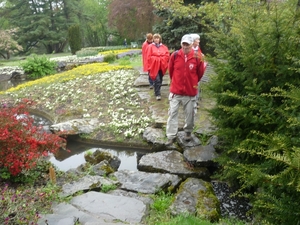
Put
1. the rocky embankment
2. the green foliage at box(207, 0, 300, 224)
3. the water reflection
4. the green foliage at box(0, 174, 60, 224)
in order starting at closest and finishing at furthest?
the green foliage at box(0, 174, 60, 224) → the green foliage at box(207, 0, 300, 224) → the rocky embankment → the water reflection

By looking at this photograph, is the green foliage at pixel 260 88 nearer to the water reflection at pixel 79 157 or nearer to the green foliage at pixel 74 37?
the water reflection at pixel 79 157

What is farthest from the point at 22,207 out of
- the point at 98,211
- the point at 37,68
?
the point at 37,68

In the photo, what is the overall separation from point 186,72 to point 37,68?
13904 mm

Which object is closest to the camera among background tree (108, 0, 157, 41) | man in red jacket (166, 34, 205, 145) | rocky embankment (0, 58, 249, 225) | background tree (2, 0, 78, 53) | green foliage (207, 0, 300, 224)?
green foliage (207, 0, 300, 224)

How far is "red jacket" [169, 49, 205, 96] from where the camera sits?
197 inches

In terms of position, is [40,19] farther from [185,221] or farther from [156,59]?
[185,221]

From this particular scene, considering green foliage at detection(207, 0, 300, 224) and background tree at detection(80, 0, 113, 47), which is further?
background tree at detection(80, 0, 113, 47)

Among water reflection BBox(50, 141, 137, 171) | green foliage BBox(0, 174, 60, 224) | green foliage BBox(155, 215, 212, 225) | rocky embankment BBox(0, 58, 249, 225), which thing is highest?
green foliage BBox(0, 174, 60, 224)

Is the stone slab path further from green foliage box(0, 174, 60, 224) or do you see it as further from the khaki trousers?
the khaki trousers

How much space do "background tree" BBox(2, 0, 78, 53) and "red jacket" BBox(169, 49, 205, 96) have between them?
3147 cm

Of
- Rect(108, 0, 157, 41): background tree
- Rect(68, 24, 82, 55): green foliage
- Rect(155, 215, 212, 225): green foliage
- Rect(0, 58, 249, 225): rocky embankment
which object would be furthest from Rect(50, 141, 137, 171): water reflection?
Rect(68, 24, 82, 55): green foliage

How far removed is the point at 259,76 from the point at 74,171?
10.6ft

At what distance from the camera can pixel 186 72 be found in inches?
198

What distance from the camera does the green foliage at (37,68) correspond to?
54.9ft
